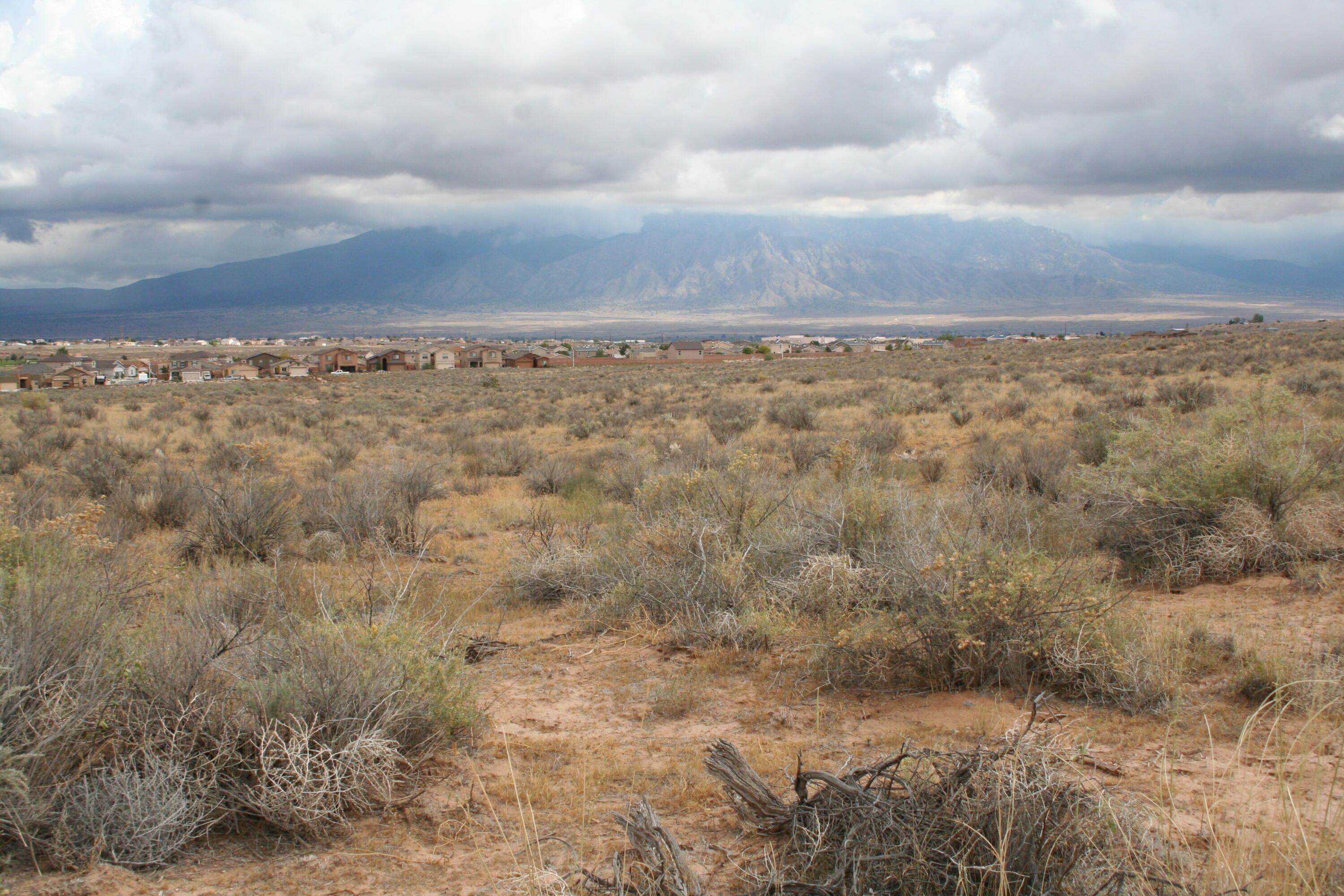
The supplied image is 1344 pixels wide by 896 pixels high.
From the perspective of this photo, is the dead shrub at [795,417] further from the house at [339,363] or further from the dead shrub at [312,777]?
the house at [339,363]

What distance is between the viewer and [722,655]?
582 cm

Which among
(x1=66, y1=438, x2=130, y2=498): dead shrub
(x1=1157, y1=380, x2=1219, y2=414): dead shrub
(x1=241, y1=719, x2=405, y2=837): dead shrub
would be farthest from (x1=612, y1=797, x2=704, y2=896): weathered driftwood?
(x1=1157, y1=380, x2=1219, y2=414): dead shrub

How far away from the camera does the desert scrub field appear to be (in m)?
2.98

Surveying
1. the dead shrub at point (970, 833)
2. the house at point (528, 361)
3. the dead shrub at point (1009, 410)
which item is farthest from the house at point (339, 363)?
the dead shrub at point (970, 833)

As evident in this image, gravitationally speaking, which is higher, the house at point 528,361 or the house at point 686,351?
the house at point 686,351

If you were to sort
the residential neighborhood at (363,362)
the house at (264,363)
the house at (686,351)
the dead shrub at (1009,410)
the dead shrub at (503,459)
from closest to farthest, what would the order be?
the dead shrub at (503,459), the dead shrub at (1009,410), the residential neighborhood at (363,362), the house at (686,351), the house at (264,363)

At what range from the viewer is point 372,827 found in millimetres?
3627

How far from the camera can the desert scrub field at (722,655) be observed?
9.77 ft

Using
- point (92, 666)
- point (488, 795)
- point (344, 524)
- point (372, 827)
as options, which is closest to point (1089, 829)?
point (488, 795)

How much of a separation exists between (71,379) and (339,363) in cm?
2526

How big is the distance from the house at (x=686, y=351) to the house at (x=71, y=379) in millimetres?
54324

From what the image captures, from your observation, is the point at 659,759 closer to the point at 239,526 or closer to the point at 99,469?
the point at 239,526

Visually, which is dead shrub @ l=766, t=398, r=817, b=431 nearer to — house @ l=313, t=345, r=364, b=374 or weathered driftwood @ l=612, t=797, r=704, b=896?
weathered driftwood @ l=612, t=797, r=704, b=896

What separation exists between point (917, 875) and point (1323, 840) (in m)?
1.38
